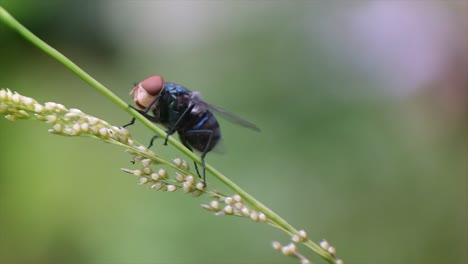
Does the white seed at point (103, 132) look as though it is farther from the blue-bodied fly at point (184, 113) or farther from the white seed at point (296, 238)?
the blue-bodied fly at point (184, 113)

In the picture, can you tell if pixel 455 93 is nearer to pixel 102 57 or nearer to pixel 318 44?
pixel 318 44

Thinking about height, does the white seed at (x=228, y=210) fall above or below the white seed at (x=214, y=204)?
above

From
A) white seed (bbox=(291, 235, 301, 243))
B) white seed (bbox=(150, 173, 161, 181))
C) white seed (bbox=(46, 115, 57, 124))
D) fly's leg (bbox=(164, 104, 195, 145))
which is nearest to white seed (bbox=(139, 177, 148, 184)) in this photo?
white seed (bbox=(150, 173, 161, 181))

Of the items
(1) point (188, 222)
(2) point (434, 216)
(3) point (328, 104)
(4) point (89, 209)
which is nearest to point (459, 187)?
(2) point (434, 216)

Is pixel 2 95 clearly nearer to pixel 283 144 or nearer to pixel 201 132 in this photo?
pixel 201 132

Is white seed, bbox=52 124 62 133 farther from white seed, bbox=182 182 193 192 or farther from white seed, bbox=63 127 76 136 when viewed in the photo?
white seed, bbox=182 182 193 192

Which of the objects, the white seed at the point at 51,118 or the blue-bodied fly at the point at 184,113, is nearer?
the white seed at the point at 51,118

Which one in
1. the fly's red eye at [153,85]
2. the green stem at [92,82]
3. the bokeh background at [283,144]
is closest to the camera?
the green stem at [92,82]

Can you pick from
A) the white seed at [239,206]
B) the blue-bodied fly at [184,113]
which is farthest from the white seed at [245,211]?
the blue-bodied fly at [184,113]
